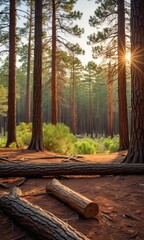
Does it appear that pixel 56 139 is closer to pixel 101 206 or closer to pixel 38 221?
pixel 101 206

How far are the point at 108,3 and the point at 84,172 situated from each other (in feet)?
37.1

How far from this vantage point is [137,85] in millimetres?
7004

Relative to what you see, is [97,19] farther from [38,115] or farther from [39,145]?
[39,145]

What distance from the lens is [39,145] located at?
11242mm

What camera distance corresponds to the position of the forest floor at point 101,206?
350 cm

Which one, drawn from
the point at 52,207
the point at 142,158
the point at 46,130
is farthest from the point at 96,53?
the point at 52,207

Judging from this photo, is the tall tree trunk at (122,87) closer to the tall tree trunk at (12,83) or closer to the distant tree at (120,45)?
the distant tree at (120,45)

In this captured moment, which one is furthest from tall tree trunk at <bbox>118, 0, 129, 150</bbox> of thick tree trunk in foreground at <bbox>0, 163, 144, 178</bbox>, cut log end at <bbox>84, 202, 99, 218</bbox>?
cut log end at <bbox>84, 202, 99, 218</bbox>

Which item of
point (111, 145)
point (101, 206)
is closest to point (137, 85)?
point (101, 206)

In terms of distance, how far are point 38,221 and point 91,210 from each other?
889 mm

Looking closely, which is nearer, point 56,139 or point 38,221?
point 38,221

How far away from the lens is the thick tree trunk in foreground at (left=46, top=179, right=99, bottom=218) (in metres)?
3.86

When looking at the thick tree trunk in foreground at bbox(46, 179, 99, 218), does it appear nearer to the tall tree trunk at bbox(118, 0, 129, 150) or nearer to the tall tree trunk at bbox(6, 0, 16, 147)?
the tall tree trunk at bbox(118, 0, 129, 150)

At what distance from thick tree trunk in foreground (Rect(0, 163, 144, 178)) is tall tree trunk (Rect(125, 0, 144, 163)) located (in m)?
0.77
